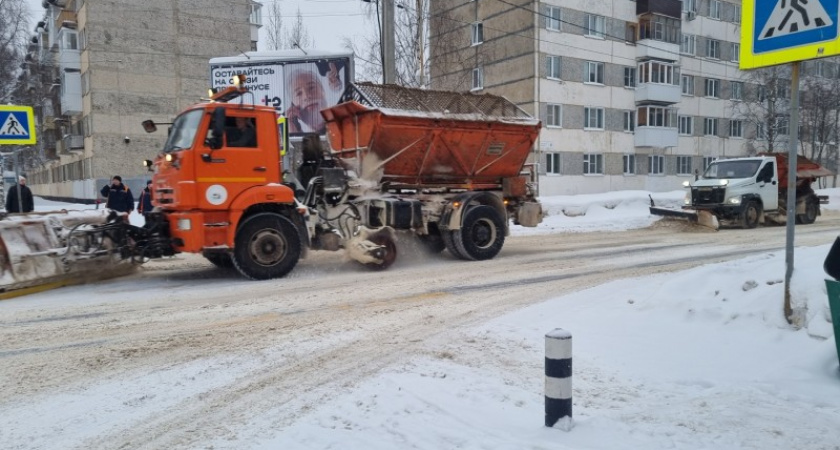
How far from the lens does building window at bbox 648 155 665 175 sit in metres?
38.6

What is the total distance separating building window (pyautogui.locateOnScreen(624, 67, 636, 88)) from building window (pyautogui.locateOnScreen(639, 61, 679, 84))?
41 centimetres

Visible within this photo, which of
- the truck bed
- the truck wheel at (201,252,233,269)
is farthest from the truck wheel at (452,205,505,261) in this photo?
the truck wheel at (201,252,233,269)

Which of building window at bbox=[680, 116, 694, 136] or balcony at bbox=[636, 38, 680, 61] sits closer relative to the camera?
balcony at bbox=[636, 38, 680, 61]

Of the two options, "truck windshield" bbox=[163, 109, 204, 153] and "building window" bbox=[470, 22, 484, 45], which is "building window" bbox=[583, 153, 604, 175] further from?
"truck windshield" bbox=[163, 109, 204, 153]

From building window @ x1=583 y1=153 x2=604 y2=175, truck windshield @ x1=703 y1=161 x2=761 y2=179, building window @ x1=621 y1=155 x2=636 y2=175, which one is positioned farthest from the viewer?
building window @ x1=621 y1=155 x2=636 y2=175

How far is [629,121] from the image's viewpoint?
37.2 metres

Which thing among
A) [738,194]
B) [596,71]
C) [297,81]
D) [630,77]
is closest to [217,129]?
[297,81]

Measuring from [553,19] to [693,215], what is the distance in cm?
1893

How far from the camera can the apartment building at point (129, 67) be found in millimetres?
36281

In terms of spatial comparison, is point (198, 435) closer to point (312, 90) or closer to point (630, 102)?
point (312, 90)

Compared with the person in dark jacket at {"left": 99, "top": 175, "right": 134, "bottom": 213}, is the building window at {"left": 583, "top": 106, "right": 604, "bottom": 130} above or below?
above

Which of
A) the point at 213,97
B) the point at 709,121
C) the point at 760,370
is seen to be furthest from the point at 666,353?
the point at 709,121

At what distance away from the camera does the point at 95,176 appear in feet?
120

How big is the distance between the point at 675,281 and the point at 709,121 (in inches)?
1592
